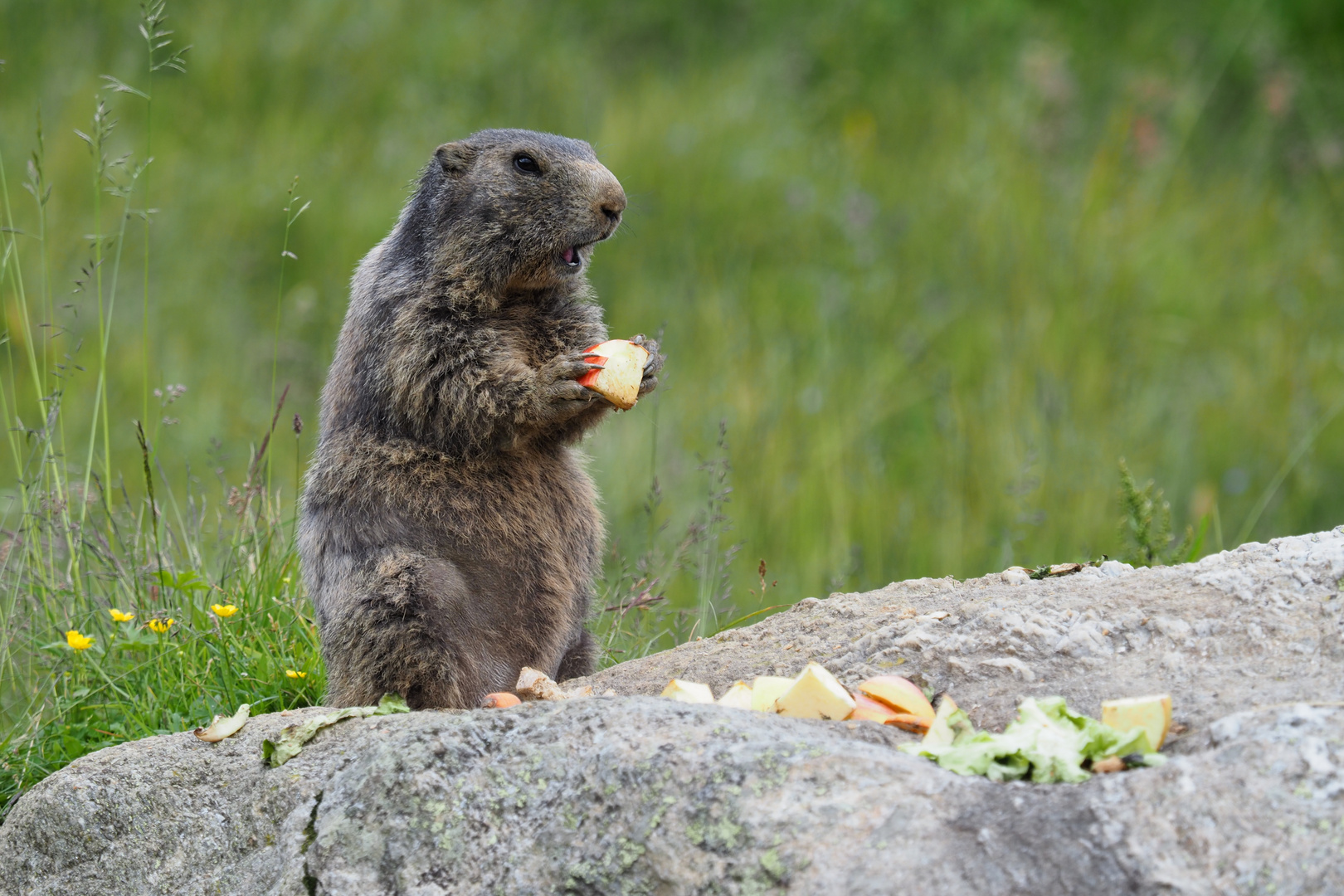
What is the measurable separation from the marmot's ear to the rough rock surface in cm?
163

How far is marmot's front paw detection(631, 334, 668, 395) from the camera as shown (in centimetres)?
381

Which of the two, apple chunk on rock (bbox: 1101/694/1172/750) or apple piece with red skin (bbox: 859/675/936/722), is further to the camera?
apple piece with red skin (bbox: 859/675/936/722)

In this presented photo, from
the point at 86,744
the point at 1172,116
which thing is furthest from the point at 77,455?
the point at 1172,116

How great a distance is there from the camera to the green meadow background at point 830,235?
747 centimetres

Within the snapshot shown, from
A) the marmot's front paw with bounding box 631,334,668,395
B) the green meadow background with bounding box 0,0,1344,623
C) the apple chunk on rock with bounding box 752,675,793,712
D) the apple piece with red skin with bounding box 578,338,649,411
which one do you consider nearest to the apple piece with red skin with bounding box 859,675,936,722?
the apple chunk on rock with bounding box 752,675,793,712

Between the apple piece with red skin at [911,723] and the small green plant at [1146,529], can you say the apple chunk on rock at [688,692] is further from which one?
the small green plant at [1146,529]

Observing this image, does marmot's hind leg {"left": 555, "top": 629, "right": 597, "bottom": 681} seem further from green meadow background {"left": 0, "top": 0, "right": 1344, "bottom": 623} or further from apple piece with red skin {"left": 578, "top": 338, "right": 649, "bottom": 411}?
green meadow background {"left": 0, "top": 0, "right": 1344, "bottom": 623}

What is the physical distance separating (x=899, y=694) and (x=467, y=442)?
1456 millimetres

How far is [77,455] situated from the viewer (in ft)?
24.6

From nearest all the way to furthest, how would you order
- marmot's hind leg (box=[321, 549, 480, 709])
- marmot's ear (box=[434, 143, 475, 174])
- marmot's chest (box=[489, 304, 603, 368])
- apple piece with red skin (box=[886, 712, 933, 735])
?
apple piece with red skin (box=[886, 712, 933, 735]), marmot's hind leg (box=[321, 549, 480, 709]), marmot's chest (box=[489, 304, 603, 368]), marmot's ear (box=[434, 143, 475, 174])

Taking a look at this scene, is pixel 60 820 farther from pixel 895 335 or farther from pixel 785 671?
pixel 895 335

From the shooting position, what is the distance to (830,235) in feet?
32.0

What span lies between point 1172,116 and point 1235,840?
9507mm

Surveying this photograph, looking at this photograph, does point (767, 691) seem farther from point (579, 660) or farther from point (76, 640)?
point (76, 640)
